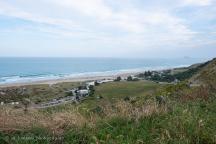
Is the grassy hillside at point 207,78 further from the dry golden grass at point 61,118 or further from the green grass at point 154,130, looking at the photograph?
the green grass at point 154,130

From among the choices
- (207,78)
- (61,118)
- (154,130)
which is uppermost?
(207,78)

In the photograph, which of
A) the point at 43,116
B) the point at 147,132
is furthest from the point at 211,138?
the point at 43,116

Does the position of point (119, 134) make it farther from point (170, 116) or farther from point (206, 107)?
point (206, 107)

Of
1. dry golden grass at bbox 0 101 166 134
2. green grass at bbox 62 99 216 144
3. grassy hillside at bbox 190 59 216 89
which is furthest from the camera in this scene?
grassy hillside at bbox 190 59 216 89

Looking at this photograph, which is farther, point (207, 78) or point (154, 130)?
point (207, 78)

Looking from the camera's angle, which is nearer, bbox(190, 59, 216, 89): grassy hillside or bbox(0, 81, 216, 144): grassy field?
bbox(0, 81, 216, 144): grassy field

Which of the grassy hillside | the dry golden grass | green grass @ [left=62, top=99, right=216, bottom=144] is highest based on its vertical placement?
the grassy hillside

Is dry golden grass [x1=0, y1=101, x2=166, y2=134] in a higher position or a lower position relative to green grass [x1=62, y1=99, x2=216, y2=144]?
higher

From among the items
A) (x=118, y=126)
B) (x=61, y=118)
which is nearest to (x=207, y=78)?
(x=118, y=126)

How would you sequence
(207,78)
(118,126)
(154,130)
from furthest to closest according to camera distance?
(207,78)
(118,126)
(154,130)

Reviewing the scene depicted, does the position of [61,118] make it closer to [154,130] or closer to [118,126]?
[118,126]

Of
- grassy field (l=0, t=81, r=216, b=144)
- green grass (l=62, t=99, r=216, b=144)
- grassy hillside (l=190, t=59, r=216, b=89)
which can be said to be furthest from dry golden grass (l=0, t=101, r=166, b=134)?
grassy hillside (l=190, t=59, r=216, b=89)

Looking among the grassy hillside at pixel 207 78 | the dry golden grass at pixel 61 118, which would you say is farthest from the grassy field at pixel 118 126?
the grassy hillside at pixel 207 78

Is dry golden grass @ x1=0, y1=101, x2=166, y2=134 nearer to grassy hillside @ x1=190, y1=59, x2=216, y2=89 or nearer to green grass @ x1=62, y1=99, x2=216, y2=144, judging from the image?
green grass @ x1=62, y1=99, x2=216, y2=144
